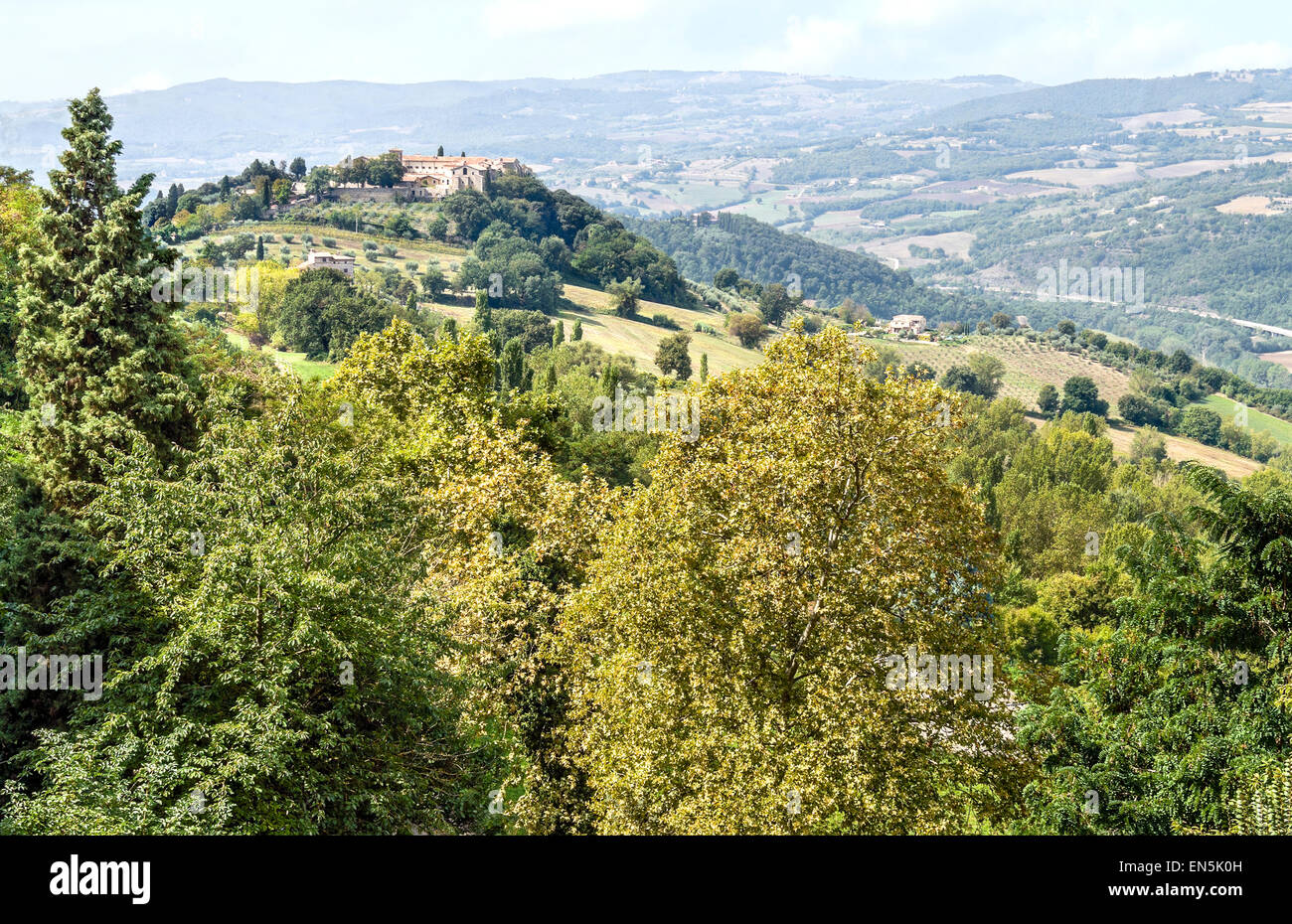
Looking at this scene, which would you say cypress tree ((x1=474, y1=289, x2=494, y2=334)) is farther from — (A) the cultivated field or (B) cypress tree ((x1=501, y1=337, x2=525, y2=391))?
(A) the cultivated field

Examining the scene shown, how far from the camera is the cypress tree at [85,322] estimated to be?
118 ft

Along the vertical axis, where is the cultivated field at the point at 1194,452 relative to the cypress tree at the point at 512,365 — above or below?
below

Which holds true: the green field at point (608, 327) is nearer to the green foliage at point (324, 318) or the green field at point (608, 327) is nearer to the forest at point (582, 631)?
the green foliage at point (324, 318)

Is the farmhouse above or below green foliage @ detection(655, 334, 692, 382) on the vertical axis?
above

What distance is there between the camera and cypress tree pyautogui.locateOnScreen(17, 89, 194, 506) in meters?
35.9

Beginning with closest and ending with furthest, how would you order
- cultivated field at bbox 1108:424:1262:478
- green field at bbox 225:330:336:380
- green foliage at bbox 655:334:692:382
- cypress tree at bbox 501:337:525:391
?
1. cypress tree at bbox 501:337:525:391
2. green field at bbox 225:330:336:380
3. green foliage at bbox 655:334:692:382
4. cultivated field at bbox 1108:424:1262:478

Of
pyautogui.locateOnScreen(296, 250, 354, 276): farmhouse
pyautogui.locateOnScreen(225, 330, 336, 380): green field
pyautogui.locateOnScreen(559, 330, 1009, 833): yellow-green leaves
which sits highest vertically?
pyautogui.locateOnScreen(296, 250, 354, 276): farmhouse

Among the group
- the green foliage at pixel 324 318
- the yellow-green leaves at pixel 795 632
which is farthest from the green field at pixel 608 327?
the yellow-green leaves at pixel 795 632

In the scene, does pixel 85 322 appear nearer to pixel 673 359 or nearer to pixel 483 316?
pixel 673 359

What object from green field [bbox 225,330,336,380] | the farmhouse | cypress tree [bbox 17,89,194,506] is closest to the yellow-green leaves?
cypress tree [bbox 17,89,194,506]

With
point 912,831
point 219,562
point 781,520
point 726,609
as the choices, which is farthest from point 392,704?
point 912,831
